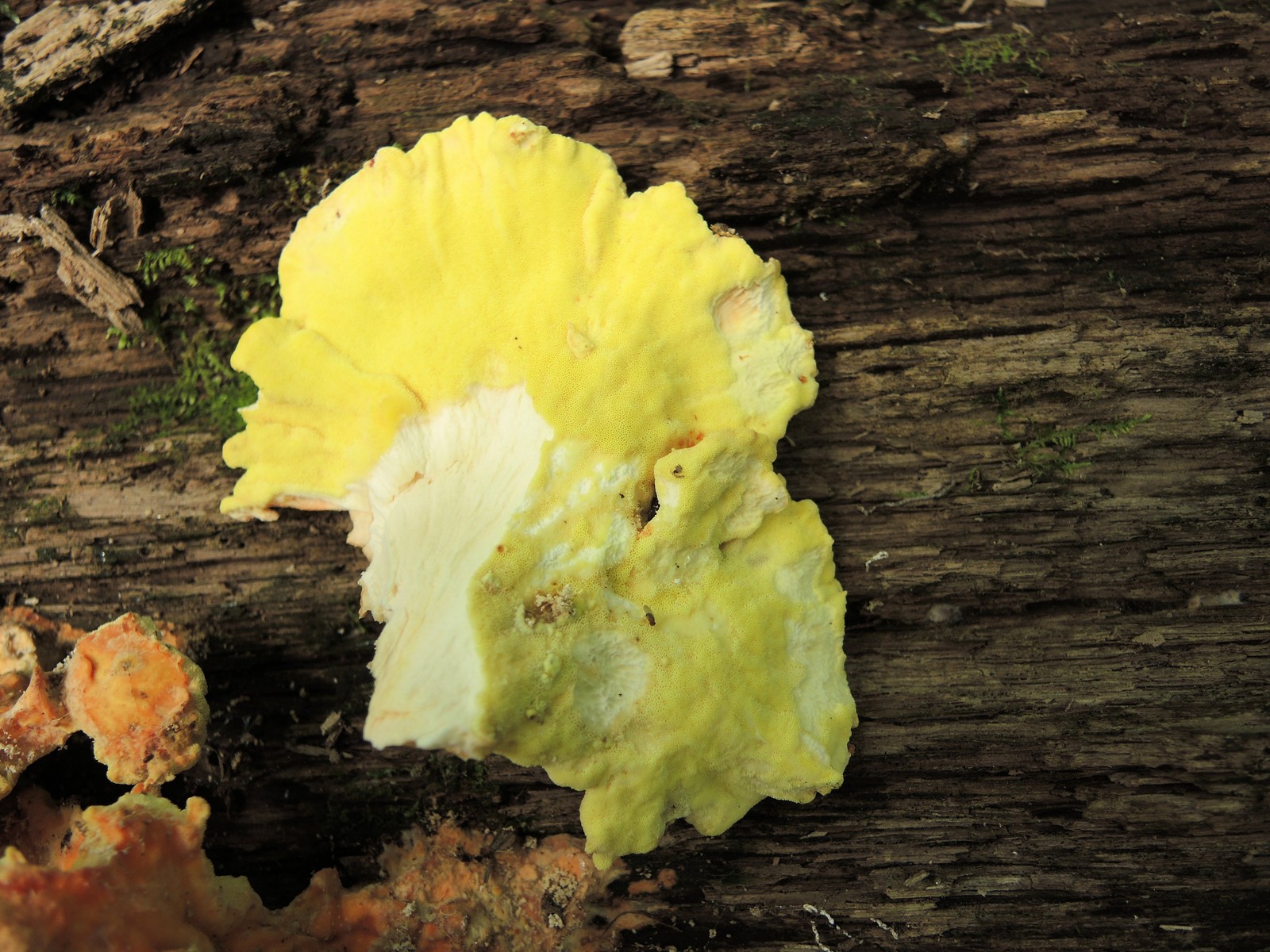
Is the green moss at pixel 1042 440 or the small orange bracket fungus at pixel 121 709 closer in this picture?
the small orange bracket fungus at pixel 121 709

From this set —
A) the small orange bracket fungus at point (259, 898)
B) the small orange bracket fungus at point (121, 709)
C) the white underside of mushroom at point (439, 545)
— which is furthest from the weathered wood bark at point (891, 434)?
the white underside of mushroom at point (439, 545)

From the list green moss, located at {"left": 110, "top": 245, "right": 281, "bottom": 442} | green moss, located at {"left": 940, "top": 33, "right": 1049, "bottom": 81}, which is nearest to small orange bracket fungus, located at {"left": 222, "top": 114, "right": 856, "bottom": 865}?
green moss, located at {"left": 110, "top": 245, "right": 281, "bottom": 442}

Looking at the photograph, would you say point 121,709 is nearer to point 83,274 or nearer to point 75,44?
point 83,274

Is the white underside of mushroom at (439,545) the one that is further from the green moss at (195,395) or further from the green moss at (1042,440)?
the green moss at (1042,440)

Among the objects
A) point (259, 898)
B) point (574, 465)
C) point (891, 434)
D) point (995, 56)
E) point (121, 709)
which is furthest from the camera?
point (995, 56)

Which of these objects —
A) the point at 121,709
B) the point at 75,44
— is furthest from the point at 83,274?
the point at 121,709

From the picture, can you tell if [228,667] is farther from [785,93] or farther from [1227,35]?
[1227,35]
